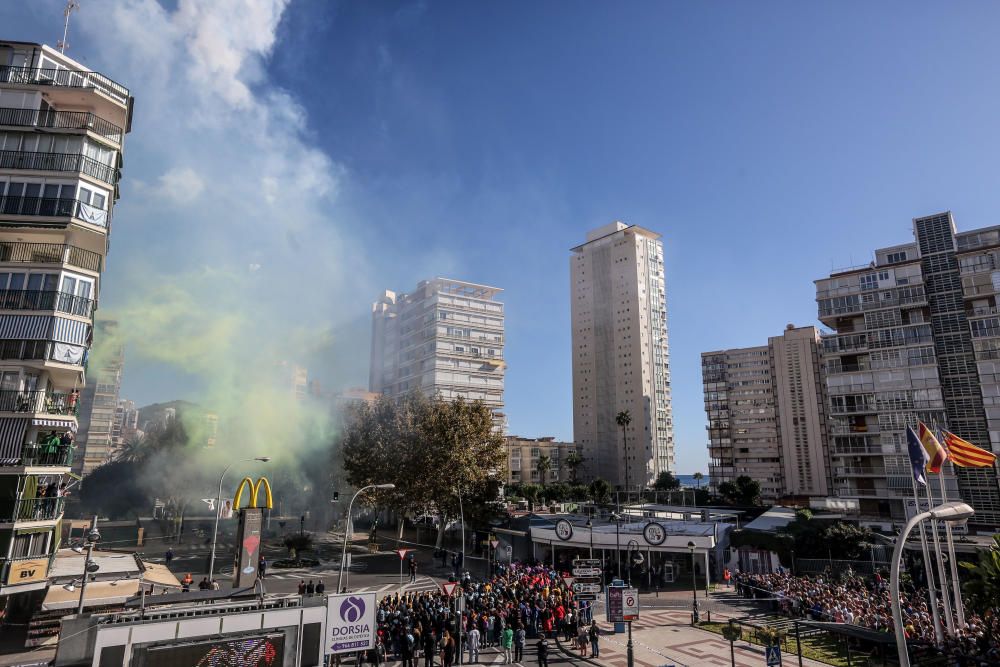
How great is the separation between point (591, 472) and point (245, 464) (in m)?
90.9

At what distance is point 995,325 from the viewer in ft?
180

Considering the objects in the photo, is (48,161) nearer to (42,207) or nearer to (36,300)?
(42,207)

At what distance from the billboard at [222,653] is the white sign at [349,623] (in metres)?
1.31

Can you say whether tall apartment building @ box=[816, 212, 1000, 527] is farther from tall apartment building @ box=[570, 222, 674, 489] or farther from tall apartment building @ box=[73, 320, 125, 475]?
tall apartment building @ box=[73, 320, 125, 475]

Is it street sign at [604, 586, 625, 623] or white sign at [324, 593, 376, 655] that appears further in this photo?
street sign at [604, 586, 625, 623]

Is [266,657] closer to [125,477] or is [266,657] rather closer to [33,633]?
[33,633]

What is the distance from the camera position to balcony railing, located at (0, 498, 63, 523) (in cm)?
2308

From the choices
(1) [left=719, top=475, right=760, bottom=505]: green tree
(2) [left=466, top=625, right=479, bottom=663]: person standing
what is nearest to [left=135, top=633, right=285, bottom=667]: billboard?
(2) [left=466, top=625, right=479, bottom=663]: person standing

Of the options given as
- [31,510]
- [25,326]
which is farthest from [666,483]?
[25,326]

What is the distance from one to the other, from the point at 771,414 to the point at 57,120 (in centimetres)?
13858

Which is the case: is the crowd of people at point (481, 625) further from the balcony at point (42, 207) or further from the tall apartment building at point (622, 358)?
the tall apartment building at point (622, 358)

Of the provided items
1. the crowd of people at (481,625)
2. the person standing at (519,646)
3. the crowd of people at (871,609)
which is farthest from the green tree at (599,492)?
the person standing at (519,646)

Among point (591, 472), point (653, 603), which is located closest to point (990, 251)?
point (653, 603)

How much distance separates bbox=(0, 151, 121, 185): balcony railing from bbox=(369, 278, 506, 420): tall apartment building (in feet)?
280
